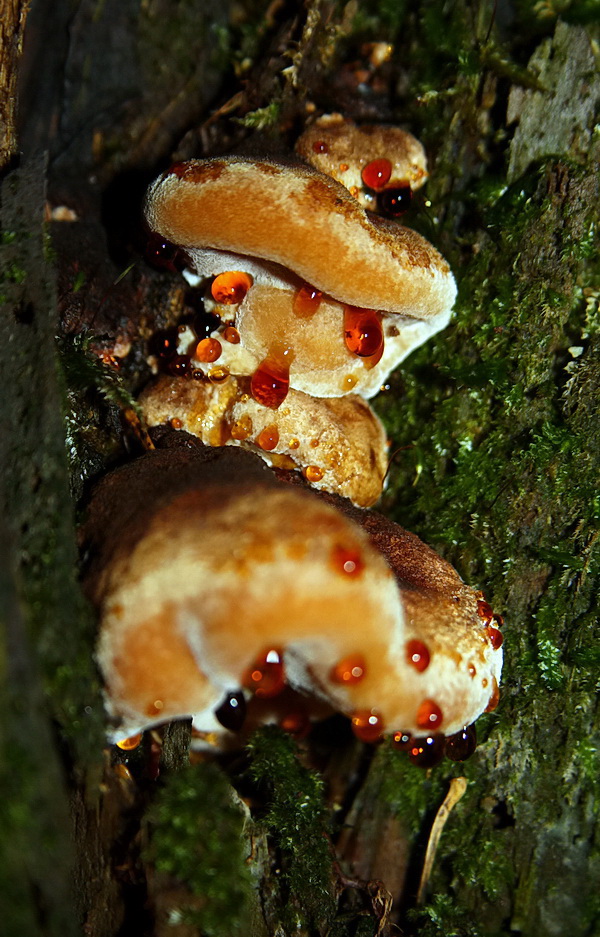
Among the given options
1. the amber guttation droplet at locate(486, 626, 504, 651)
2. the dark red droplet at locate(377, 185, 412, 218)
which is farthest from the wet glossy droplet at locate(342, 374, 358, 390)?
the amber guttation droplet at locate(486, 626, 504, 651)

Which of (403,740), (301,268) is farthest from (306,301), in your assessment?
(403,740)

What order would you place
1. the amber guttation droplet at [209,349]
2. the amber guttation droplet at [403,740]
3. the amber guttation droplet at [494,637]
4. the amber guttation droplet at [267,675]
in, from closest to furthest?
the amber guttation droplet at [267,675] < the amber guttation droplet at [403,740] < the amber guttation droplet at [494,637] < the amber guttation droplet at [209,349]

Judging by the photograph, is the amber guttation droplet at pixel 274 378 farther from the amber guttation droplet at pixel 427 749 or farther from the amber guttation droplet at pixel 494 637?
the amber guttation droplet at pixel 427 749

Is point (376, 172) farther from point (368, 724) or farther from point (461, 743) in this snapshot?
point (461, 743)

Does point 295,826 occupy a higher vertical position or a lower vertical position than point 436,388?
lower

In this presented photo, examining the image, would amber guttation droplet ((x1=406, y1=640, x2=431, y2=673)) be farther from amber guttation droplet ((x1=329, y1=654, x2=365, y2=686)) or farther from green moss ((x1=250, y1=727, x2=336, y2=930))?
green moss ((x1=250, y1=727, x2=336, y2=930))

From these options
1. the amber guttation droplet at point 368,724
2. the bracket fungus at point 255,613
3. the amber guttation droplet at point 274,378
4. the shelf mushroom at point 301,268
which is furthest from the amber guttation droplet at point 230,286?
the amber guttation droplet at point 368,724
